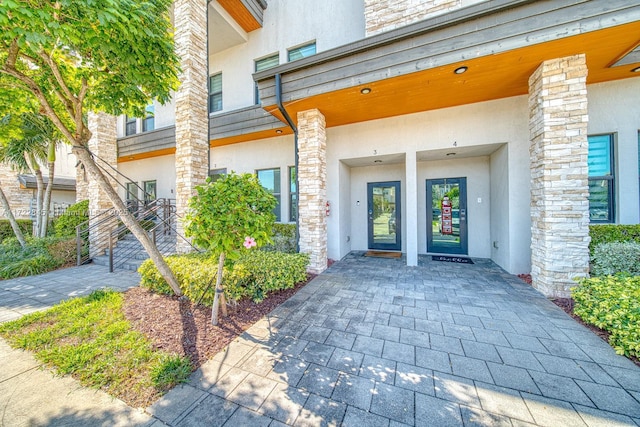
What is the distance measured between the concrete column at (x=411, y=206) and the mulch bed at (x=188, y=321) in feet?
10.4

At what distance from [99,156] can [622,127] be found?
1362 centimetres

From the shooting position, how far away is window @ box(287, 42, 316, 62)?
23.4ft

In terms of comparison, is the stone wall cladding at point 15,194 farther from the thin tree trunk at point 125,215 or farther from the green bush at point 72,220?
the thin tree trunk at point 125,215

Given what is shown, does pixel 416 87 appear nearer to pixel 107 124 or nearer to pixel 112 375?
pixel 112 375

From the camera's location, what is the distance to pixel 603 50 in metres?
3.49

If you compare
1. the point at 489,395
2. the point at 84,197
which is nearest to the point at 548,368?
the point at 489,395

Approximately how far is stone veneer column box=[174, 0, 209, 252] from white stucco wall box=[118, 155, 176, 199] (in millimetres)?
4058

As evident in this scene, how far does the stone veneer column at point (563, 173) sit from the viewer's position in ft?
11.8

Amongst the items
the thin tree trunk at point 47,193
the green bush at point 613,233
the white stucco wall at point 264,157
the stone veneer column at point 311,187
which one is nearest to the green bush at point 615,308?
the green bush at point 613,233

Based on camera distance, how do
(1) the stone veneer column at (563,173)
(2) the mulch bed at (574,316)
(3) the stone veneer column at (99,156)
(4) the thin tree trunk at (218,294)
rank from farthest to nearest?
(3) the stone veneer column at (99,156), (1) the stone veneer column at (563,173), (4) the thin tree trunk at (218,294), (2) the mulch bed at (574,316)

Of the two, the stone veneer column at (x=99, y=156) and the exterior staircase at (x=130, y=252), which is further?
the stone veneer column at (x=99, y=156)

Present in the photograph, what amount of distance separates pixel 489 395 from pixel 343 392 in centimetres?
121

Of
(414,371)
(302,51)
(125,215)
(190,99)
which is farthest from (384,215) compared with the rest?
(125,215)

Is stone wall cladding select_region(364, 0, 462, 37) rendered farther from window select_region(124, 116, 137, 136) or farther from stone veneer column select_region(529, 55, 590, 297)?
window select_region(124, 116, 137, 136)
